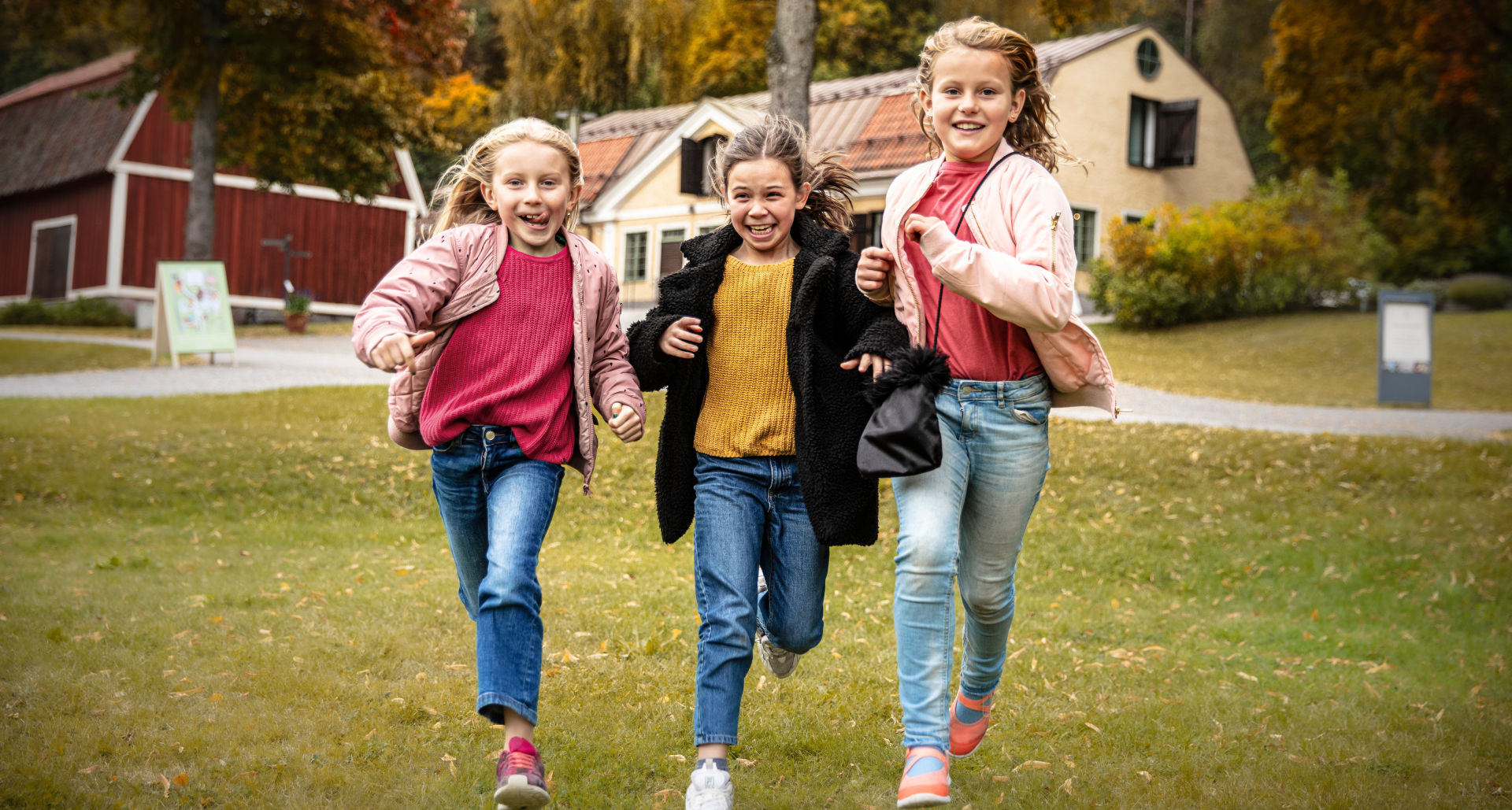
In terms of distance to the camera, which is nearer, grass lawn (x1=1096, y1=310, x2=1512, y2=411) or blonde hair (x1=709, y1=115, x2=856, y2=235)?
blonde hair (x1=709, y1=115, x2=856, y2=235)

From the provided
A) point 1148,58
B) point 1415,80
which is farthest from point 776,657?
point 1148,58

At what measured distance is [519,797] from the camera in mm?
3383

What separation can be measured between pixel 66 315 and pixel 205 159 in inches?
285

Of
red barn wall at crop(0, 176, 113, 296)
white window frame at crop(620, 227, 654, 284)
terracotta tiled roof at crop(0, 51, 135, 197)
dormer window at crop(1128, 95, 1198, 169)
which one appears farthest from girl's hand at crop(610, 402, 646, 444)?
dormer window at crop(1128, 95, 1198, 169)

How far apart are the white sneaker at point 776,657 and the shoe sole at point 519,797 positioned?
113cm

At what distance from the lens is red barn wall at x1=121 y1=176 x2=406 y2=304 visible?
29.0 meters

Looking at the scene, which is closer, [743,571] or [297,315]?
[743,571]

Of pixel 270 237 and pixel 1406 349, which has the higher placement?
pixel 270 237

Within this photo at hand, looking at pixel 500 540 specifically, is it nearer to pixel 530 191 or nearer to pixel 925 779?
pixel 530 191

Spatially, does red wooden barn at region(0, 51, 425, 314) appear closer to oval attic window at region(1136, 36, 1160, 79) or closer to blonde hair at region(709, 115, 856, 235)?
oval attic window at region(1136, 36, 1160, 79)

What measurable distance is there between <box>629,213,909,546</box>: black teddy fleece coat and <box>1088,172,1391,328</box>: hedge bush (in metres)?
23.6

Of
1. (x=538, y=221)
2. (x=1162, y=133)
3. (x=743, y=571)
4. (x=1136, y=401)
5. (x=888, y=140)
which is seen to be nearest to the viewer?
(x=743, y=571)

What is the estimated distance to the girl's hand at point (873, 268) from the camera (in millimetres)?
3725

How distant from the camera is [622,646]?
5773 mm
